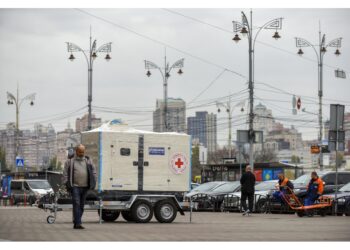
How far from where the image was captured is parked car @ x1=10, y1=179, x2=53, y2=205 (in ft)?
173

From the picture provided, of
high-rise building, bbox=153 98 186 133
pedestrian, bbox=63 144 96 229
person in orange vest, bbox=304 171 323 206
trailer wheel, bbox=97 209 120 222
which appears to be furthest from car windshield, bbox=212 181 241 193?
high-rise building, bbox=153 98 186 133

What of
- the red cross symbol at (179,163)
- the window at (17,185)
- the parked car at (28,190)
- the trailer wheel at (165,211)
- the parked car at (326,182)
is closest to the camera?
the trailer wheel at (165,211)

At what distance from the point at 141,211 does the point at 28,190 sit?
3246 centimetres

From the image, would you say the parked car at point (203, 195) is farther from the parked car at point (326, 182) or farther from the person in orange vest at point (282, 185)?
the person in orange vest at point (282, 185)

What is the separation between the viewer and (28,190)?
54.7m

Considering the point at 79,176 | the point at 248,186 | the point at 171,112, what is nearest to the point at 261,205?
the point at 248,186

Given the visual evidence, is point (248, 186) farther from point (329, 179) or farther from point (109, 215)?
point (109, 215)

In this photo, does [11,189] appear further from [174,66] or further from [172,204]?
[172,204]

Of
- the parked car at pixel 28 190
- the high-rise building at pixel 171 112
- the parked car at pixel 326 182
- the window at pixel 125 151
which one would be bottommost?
the parked car at pixel 28 190

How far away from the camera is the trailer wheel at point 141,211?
23.1 metres

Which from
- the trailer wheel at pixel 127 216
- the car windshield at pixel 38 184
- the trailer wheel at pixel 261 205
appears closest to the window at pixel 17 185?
the car windshield at pixel 38 184

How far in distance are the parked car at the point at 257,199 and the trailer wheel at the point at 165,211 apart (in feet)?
33.9

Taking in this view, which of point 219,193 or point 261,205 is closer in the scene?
point 261,205

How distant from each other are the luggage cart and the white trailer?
6335 millimetres
